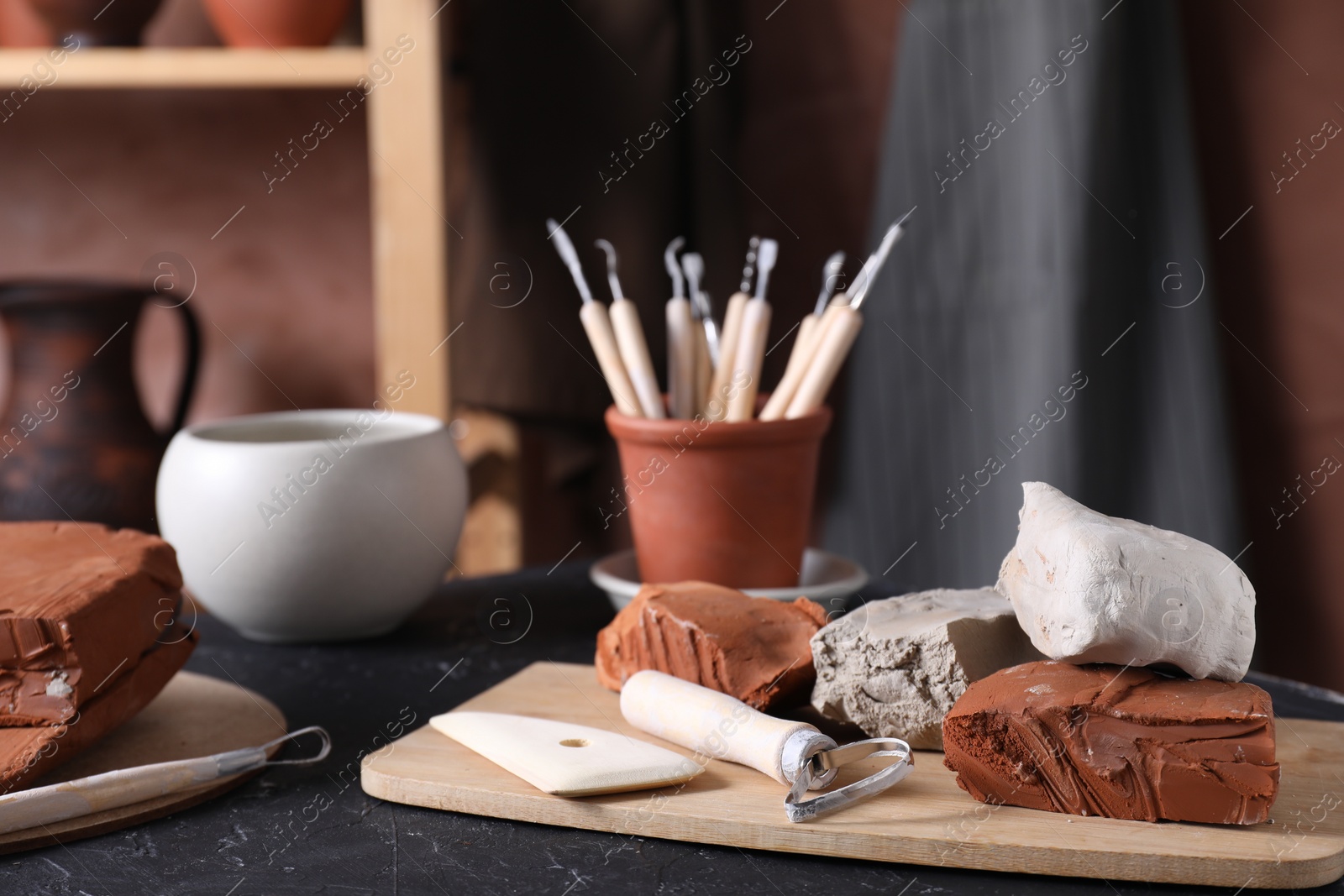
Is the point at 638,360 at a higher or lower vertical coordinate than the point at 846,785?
higher

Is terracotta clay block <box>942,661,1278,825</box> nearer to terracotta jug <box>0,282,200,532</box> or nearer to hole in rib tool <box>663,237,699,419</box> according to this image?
hole in rib tool <box>663,237,699,419</box>

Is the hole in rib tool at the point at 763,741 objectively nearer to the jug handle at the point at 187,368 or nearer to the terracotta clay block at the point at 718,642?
the terracotta clay block at the point at 718,642

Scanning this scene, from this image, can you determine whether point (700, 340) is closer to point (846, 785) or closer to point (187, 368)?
point (846, 785)

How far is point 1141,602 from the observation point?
52cm

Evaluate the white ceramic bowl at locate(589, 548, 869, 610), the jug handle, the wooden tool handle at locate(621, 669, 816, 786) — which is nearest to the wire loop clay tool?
the white ceramic bowl at locate(589, 548, 869, 610)

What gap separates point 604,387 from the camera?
4.76 ft

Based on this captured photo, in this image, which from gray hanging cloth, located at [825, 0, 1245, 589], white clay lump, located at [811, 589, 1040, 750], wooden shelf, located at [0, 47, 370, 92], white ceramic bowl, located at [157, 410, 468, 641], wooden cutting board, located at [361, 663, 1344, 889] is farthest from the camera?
wooden shelf, located at [0, 47, 370, 92]

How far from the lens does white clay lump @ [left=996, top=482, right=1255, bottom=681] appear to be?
0.52m

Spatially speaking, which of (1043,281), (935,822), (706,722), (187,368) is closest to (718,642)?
(706,722)

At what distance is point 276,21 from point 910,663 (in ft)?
3.18

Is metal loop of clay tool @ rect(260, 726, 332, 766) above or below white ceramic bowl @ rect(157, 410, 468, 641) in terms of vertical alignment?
below

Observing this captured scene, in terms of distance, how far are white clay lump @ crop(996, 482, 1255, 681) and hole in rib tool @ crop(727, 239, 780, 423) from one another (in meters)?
0.32

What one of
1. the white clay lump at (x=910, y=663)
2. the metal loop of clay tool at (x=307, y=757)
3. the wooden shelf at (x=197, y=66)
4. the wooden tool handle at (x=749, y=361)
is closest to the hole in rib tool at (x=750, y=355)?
the wooden tool handle at (x=749, y=361)

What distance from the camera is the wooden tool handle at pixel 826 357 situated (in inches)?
32.5
